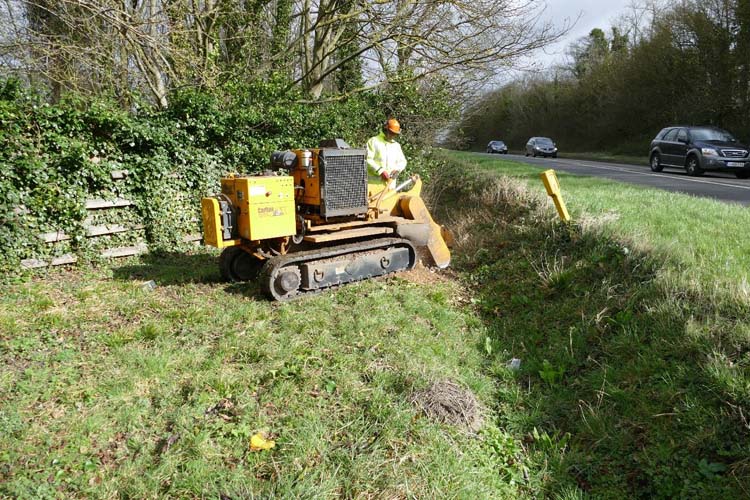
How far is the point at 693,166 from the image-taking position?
16.2 metres

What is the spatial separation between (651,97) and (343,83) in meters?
25.9

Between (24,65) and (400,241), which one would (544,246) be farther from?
(24,65)

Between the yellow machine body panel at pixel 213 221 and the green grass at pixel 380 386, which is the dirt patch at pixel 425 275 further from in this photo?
the yellow machine body panel at pixel 213 221

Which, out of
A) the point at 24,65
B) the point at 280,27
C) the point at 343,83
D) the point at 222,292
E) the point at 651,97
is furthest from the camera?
the point at 651,97

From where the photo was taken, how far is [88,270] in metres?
6.93

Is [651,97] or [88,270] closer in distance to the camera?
[88,270]

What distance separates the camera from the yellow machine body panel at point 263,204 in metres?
5.55

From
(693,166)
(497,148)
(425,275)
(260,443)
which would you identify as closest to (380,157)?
(425,275)

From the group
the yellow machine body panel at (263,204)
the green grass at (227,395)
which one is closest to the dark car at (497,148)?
the green grass at (227,395)

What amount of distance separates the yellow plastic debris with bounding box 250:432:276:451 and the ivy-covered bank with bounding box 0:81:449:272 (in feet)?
15.8

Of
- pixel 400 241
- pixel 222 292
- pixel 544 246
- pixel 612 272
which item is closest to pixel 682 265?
pixel 612 272

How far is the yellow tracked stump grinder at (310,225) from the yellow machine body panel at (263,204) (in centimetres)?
1

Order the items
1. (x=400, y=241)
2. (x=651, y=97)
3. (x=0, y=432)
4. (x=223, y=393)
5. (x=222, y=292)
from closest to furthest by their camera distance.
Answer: (x=0, y=432)
(x=223, y=393)
(x=222, y=292)
(x=400, y=241)
(x=651, y=97)

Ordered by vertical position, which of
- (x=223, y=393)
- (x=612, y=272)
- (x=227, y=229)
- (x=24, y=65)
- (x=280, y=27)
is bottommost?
(x=223, y=393)
